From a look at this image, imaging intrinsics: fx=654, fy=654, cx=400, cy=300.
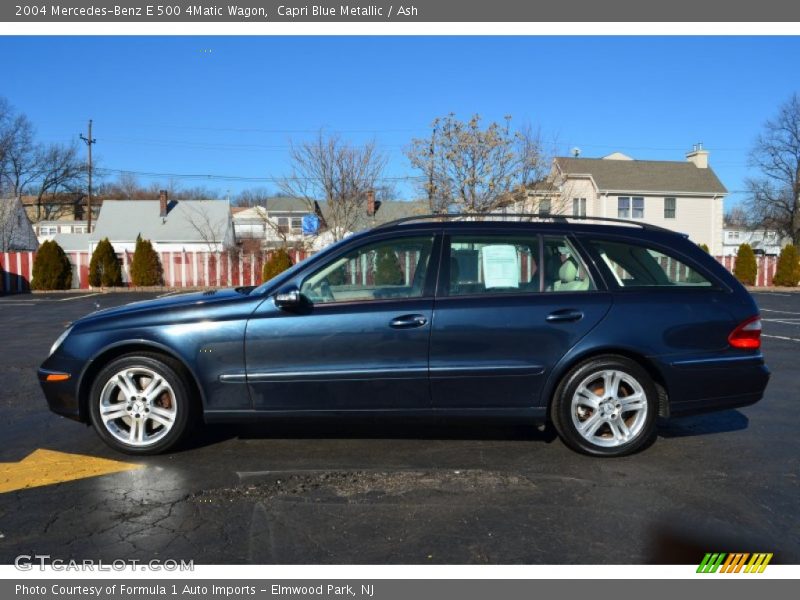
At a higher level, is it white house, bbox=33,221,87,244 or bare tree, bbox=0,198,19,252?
white house, bbox=33,221,87,244

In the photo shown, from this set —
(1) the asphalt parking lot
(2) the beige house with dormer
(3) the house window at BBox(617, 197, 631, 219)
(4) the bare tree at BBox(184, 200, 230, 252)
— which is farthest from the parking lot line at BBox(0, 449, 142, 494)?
(4) the bare tree at BBox(184, 200, 230, 252)

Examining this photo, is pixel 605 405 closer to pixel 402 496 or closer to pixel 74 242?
pixel 402 496

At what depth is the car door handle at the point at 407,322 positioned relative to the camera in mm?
4422

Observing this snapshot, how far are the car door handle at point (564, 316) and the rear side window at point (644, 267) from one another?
464mm

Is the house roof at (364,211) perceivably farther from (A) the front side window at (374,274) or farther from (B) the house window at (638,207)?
(A) the front side window at (374,274)

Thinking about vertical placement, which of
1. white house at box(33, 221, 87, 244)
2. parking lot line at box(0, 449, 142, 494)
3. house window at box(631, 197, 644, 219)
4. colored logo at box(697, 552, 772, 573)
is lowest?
colored logo at box(697, 552, 772, 573)

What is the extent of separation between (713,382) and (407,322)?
219cm

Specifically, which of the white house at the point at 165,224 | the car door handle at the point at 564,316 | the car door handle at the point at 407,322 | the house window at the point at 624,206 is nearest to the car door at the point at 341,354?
the car door handle at the point at 407,322

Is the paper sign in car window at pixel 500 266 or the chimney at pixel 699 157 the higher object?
the chimney at pixel 699 157

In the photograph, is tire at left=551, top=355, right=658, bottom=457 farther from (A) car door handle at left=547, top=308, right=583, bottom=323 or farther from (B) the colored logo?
(B) the colored logo

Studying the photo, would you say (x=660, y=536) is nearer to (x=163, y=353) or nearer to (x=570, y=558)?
(x=570, y=558)

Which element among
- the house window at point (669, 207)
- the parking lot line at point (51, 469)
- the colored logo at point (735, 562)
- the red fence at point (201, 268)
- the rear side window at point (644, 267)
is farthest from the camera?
the house window at point (669, 207)

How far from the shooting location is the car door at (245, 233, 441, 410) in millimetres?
4418

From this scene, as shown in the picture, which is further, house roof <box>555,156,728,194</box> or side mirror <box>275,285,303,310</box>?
house roof <box>555,156,728,194</box>
